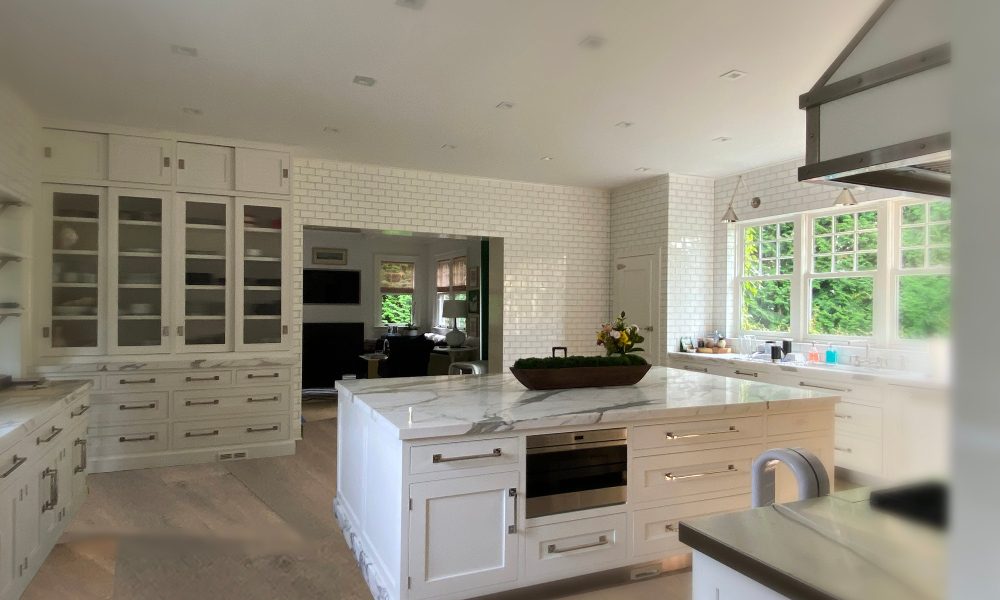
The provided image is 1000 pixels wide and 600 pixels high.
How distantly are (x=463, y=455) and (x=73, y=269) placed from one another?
4.33 meters

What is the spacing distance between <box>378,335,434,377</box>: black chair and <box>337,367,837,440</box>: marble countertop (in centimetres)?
495

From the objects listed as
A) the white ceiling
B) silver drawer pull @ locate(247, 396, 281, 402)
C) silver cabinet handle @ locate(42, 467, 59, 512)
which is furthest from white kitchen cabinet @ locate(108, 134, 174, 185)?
silver cabinet handle @ locate(42, 467, 59, 512)

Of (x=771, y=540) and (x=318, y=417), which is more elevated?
(x=771, y=540)

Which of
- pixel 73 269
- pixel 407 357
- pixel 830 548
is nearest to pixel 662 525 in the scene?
pixel 830 548

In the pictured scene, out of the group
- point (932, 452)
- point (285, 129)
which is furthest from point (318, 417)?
point (932, 452)

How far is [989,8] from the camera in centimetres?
44

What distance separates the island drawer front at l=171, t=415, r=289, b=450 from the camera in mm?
5078

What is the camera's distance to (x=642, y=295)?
7090mm

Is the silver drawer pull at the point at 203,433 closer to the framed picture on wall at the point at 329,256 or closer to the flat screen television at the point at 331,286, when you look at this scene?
the flat screen television at the point at 331,286

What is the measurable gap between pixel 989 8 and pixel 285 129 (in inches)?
206

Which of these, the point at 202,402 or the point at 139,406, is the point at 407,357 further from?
the point at 139,406

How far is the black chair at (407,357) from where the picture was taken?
8.72 metres

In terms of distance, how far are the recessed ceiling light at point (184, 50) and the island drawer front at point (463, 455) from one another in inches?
108

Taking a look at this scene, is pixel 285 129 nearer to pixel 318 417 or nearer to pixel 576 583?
pixel 318 417
